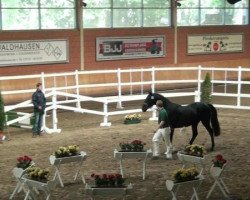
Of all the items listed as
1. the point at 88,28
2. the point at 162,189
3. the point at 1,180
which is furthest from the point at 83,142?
the point at 88,28

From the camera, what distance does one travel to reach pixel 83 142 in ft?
55.7

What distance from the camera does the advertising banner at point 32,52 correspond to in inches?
1034

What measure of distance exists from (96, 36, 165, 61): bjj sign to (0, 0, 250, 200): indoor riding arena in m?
0.05

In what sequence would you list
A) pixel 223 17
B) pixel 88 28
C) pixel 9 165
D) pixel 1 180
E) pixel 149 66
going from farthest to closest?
pixel 223 17, pixel 149 66, pixel 88 28, pixel 9 165, pixel 1 180

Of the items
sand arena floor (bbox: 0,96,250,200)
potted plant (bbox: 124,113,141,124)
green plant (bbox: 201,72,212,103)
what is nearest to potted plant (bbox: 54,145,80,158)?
Result: sand arena floor (bbox: 0,96,250,200)

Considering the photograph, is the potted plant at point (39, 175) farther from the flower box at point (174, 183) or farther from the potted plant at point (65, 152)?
the flower box at point (174, 183)

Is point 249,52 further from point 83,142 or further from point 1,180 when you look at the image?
point 1,180

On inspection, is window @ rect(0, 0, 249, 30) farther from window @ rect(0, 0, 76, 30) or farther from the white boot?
the white boot

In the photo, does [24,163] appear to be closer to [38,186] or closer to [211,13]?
[38,186]

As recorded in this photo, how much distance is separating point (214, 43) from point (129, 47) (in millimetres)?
5807

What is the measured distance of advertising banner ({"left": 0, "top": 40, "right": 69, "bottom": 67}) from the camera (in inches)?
1034

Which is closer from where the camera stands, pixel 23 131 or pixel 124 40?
pixel 23 131

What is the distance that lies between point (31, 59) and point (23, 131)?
8173 millimetres

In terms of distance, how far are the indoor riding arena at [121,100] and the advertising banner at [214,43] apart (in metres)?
0.06
